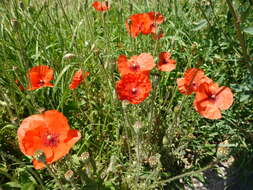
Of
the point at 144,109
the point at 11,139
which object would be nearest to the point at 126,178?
the point at 144,109

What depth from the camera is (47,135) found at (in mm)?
1085

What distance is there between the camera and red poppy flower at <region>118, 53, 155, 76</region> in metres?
1.38

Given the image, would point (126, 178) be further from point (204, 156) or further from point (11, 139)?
point (11, 139)

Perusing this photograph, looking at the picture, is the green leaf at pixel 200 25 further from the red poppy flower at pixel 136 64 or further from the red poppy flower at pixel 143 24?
the red poppy flower at pixel 143 24

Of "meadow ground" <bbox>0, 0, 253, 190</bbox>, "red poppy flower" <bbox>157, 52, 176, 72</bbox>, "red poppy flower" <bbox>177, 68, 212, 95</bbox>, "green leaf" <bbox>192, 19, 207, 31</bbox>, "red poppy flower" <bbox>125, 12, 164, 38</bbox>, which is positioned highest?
"green leaf" <bbox>192, 19, 207, 31</bbox>

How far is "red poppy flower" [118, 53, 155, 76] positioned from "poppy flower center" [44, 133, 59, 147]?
1.73 ft

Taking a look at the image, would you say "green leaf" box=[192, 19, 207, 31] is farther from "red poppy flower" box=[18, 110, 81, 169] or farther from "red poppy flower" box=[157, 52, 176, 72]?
"red poppy flower" box=[18, 110, 81, 169]

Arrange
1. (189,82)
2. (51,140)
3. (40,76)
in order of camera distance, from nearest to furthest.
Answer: (51,140)
(189,82)
(40,76)

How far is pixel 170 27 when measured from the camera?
85.4 inches

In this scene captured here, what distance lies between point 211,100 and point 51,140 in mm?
784

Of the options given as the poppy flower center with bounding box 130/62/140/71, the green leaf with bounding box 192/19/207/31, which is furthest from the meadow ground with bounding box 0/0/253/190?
the poppy flower center with bounding box 130/62/140/71

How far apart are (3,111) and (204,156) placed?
1.24 meters

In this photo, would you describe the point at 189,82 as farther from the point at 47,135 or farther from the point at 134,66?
the point at 47,135

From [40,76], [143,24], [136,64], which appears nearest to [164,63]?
[136,64]
